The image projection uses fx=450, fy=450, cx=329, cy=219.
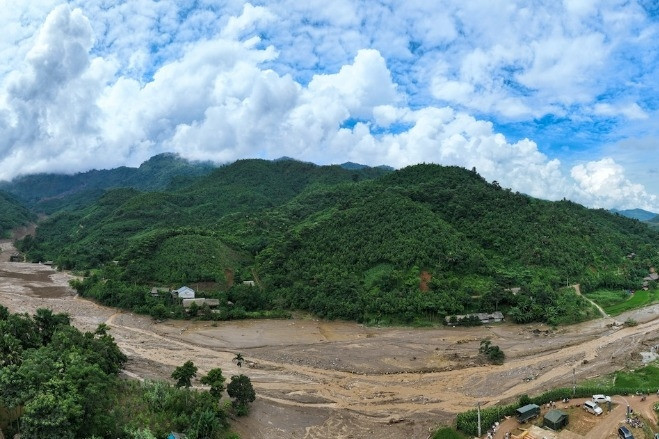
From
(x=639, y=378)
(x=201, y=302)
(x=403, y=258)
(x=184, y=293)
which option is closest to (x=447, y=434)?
(x=639, y=378)

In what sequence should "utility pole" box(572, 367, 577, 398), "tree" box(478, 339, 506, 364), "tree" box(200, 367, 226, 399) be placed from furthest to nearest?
"tree" box(478, 339, 506, 364) → "utility pole" box(572, 367, 577, 398) → "tree" box(200, 367, 226, 399)

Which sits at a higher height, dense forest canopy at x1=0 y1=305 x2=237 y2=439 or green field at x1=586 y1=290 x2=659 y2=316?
green field at x1=586 y1=290 x2=659 y2=316

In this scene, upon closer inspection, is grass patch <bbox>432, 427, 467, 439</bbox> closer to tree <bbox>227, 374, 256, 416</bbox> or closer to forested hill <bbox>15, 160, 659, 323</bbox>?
tree <bbox>227, 374, 256, 416</bbox>

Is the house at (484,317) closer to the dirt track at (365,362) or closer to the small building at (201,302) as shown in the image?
the dirt track at (365,362)

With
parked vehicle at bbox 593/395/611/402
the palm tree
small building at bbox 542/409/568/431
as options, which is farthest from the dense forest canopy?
parked vehicle at bbox 593/395/611/402

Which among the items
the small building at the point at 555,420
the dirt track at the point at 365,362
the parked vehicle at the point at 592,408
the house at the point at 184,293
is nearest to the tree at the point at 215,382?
the dirt track at the point at 365,362

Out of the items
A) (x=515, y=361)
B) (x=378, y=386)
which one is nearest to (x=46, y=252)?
(x=378, y=386)

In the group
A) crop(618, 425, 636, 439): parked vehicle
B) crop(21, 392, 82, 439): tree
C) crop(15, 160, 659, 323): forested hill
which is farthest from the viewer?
crop(15, 160, 659, 323): forested hill
